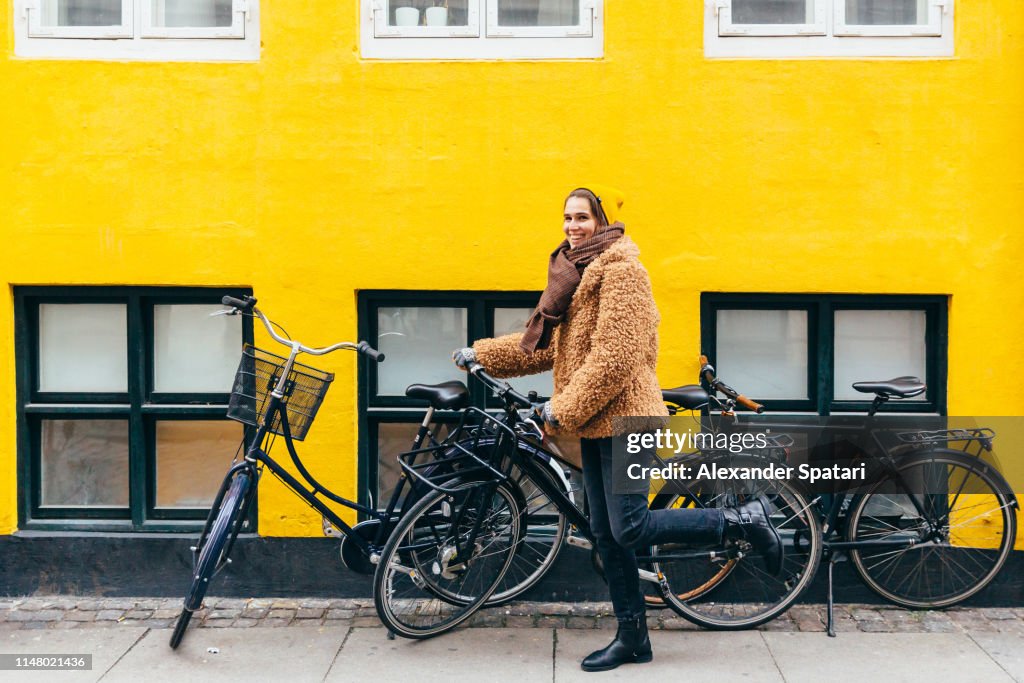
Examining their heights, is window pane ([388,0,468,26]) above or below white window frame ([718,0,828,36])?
above

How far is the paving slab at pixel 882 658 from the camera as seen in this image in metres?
4.79

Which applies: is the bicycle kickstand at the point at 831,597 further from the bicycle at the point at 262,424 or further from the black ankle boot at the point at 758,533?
the bicycle at the point at 262,424

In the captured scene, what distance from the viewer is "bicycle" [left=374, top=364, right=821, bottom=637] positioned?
5.07m

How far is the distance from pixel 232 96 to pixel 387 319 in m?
1.43

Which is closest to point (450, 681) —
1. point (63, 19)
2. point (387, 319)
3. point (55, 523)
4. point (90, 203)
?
point (387, 319)

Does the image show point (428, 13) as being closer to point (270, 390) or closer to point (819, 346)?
point (270, 390)

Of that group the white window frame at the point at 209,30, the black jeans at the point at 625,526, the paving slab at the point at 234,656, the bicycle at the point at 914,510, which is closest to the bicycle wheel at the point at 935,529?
the bicycle at the point at 914,510

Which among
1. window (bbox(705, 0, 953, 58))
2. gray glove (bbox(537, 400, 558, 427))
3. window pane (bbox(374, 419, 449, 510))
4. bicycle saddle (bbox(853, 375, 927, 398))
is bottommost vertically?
window pane (bbox(374, 419, 449, 510))

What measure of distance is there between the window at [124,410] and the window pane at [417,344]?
0.76 meters

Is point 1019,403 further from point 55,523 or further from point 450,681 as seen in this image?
point 55,523

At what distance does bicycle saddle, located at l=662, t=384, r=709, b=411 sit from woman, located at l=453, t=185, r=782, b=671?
42 centimetres

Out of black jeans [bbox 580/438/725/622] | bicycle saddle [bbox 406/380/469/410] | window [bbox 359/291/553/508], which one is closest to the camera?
black jeans [bbox 580/438/725/622]

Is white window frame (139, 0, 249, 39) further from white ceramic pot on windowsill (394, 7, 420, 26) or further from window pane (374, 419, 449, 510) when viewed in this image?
window pane (374, 419, 449, 510)

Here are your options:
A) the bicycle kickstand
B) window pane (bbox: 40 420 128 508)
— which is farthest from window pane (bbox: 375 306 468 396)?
the bicycle kickstand
